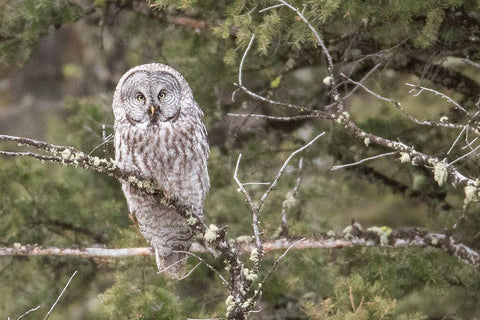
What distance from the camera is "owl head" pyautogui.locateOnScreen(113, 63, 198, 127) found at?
16.1 ft

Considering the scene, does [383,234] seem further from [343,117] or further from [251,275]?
[251,275]

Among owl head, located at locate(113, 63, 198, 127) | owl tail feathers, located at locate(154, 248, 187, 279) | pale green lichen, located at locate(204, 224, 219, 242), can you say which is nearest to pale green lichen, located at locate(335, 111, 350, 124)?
pale green lichen, located at locate(204, 224, 219, 242)

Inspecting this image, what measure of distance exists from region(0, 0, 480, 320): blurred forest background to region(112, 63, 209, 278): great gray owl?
418mm

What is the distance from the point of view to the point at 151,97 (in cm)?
495

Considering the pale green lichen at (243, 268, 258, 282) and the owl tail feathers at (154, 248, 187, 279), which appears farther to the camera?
the owl tail feathers at (154, 248, 187, 279)

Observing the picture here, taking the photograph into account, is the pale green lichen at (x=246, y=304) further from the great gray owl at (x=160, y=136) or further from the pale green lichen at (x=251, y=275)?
the great gray owl at (x=160, y=136)

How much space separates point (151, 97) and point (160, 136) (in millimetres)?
278

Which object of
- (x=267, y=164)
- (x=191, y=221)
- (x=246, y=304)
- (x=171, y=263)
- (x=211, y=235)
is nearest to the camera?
(x=246, y=304)

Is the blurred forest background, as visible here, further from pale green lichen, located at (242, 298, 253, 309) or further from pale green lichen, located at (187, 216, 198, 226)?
pale green lichen, located at (242, 298, 253, 309)

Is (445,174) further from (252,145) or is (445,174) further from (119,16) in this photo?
(119,16)

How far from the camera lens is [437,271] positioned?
5.25 m

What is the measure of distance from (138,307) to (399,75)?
2843mm

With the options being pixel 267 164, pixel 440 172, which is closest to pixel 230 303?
pixel 440 172

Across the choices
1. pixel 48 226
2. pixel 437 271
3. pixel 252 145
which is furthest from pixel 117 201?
pixel 437 271
